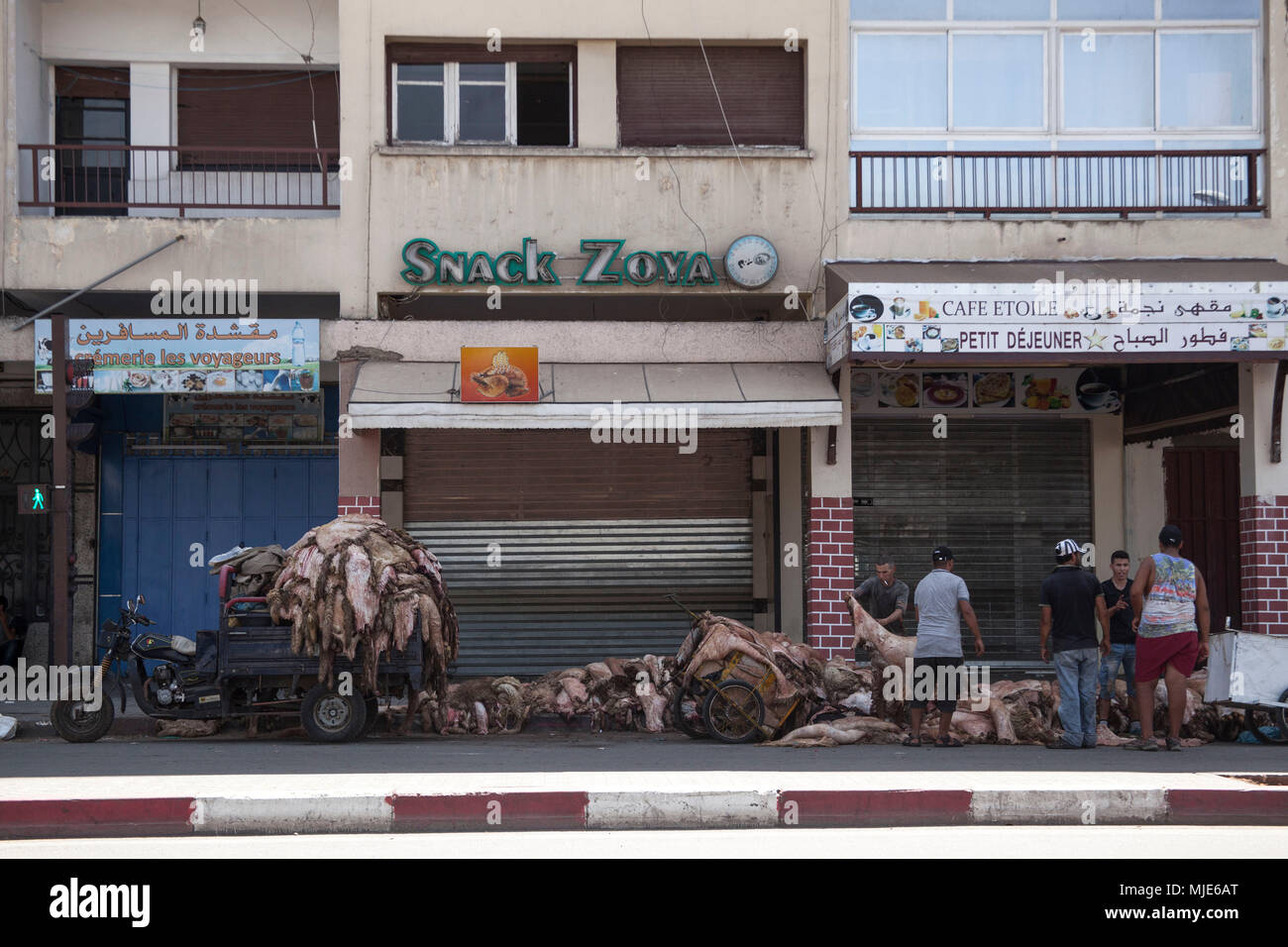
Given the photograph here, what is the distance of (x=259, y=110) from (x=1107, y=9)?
1022cm

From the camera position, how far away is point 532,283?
1466 centimetres

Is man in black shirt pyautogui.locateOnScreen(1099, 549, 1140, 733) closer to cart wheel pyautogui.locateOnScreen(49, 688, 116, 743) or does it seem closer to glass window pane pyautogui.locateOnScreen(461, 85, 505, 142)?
glass window pane pyautogui.locateOnScreen(461, 85, 505, 142)

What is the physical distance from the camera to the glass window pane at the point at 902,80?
15.0m

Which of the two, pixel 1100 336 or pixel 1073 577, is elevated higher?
pixel 1100 336

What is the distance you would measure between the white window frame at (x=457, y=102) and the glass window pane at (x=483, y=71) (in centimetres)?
3

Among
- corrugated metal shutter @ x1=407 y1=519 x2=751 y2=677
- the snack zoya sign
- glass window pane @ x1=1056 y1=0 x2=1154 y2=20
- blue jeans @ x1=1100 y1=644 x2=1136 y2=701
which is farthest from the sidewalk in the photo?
glass window pane @ x1=1056 y1=0 x2=1154 y2=20

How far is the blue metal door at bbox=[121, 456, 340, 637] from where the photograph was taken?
17.3m

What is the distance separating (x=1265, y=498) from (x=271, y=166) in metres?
12.3

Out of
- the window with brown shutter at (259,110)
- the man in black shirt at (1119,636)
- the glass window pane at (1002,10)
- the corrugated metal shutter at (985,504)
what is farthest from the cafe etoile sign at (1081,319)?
the window with brown shutter at (259,110)

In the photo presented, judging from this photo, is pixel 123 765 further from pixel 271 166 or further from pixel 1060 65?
pixel 1060 65

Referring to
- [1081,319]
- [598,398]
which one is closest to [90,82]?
[598,398]

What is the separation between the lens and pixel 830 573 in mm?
14242

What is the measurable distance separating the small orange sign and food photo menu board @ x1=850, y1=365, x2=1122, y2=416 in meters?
4.52
